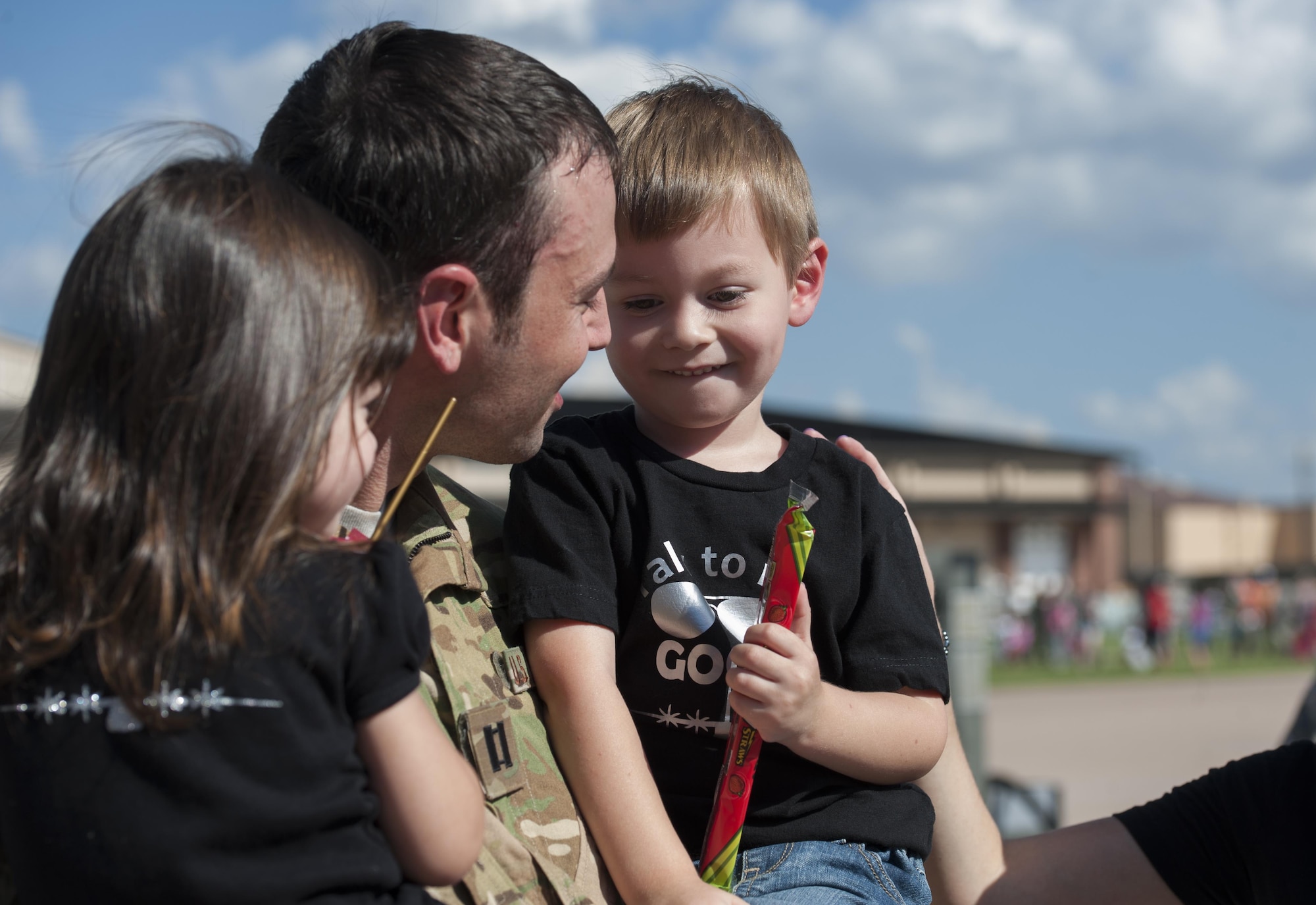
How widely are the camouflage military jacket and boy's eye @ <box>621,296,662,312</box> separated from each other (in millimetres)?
456

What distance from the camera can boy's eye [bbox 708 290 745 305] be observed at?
2121mm

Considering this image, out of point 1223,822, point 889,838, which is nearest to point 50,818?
point 889,838

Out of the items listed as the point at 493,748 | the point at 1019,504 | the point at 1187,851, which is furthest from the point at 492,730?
the point at 1019,504

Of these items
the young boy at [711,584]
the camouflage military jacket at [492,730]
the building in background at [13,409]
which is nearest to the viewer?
the building in background at [13,409]

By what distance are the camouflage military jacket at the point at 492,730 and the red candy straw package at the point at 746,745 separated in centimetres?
18

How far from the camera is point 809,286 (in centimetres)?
235

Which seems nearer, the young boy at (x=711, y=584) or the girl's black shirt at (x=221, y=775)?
the girl's black shirt at (x=221, y=775)

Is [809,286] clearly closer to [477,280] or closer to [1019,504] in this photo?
[477,280]

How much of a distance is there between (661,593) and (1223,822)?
1.33 meters

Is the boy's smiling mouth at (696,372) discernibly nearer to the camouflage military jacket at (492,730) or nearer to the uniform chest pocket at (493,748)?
the camouflage military jacket at (492,730)

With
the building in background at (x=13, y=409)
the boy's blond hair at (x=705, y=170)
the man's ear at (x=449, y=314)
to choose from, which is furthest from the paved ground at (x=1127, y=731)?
the building in background at (x=13, y=409)

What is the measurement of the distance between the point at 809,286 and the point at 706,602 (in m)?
0.69

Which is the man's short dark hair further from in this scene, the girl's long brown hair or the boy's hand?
the boy's hand

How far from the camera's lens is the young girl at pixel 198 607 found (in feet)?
4.28
